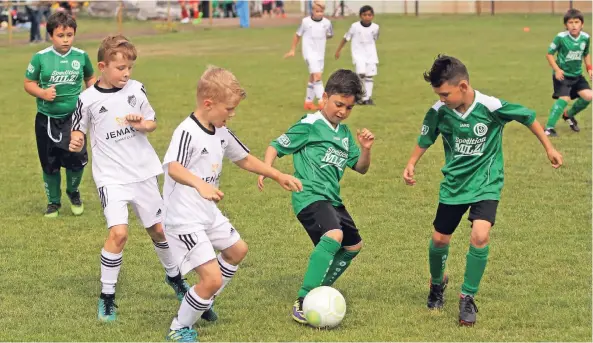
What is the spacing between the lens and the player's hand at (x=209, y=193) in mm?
5871

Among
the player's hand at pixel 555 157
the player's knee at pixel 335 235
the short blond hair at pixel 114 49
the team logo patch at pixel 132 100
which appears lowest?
the player's knee at pixel 335 235

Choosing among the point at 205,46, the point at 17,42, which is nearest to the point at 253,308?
the point at 205,46

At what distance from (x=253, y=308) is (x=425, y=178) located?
5.45 metres

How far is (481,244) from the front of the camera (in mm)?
6680

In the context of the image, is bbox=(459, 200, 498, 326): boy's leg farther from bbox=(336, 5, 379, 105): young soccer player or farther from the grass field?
bbox=(336, 5, 379, 105): young soccer player

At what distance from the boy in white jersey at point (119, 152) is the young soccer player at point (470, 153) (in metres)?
2.07

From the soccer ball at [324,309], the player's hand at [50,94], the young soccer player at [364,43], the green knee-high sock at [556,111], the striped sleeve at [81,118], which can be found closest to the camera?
the soccer ball at [324,309]

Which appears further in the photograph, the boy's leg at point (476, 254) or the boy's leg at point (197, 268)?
the boy's leg at point (476, 254)

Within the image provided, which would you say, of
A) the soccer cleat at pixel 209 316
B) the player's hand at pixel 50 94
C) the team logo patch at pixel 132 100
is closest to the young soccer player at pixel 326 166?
the soccer cleat at pixel 209 316

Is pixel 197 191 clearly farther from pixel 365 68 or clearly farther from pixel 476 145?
pixel 365 68

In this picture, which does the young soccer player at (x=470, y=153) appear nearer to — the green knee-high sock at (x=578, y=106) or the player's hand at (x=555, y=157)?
the player's hand at (x=555, y=157)

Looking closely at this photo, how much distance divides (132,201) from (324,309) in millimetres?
1661

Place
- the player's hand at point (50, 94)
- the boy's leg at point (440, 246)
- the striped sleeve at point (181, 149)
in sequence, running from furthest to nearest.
Answer: 1. the player's hand at point (50, 94)
2. the boy's leg at point (440, 246)
3. the striped sleeve at point (181, 149)

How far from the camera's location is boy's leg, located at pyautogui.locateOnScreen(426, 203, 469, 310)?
272 inches
